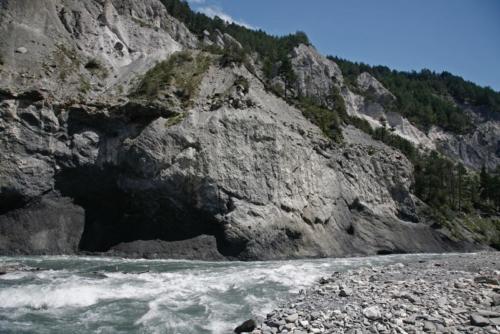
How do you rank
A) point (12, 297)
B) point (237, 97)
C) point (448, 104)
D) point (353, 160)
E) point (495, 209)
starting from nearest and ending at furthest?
point (12, 297) → point (237, 97) → point (353, 160) → point (495, 209) → point (448, 104)

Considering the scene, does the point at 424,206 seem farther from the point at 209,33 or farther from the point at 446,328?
the point at 209,33

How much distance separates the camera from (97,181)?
32.5 metres

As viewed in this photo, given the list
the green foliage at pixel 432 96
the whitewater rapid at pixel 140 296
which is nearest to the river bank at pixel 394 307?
the whitewater rapid at pixel 140 296

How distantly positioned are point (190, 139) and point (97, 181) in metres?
8.14

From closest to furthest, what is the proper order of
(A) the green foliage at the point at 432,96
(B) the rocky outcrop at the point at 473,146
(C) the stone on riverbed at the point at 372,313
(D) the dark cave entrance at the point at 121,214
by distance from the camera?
(C) the stone on riverbed at the point at 372,313
(D) the dark cave entrance at the point at 121,214
(B) the rocky outcrop at the point at 473,146
(A) the green foliage at the point at 432,96

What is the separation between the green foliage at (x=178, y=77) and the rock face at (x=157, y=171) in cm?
109

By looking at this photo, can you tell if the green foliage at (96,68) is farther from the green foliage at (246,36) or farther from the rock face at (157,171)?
the green foliage at (246,36)

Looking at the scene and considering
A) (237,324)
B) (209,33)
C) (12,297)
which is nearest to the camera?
(237,324)

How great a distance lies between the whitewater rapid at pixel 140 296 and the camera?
12875 millimetres

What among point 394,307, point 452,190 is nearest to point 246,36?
Answer: point 452,190

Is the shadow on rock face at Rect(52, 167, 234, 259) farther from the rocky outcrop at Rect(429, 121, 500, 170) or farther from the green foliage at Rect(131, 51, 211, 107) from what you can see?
the rocky outcrop at Rect(429, 121, 500, 170)

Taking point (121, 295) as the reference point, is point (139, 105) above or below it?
above

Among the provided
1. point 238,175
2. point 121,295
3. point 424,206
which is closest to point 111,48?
point 238,175

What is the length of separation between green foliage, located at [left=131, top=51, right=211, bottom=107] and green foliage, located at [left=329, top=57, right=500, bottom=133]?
77476 millimetres
